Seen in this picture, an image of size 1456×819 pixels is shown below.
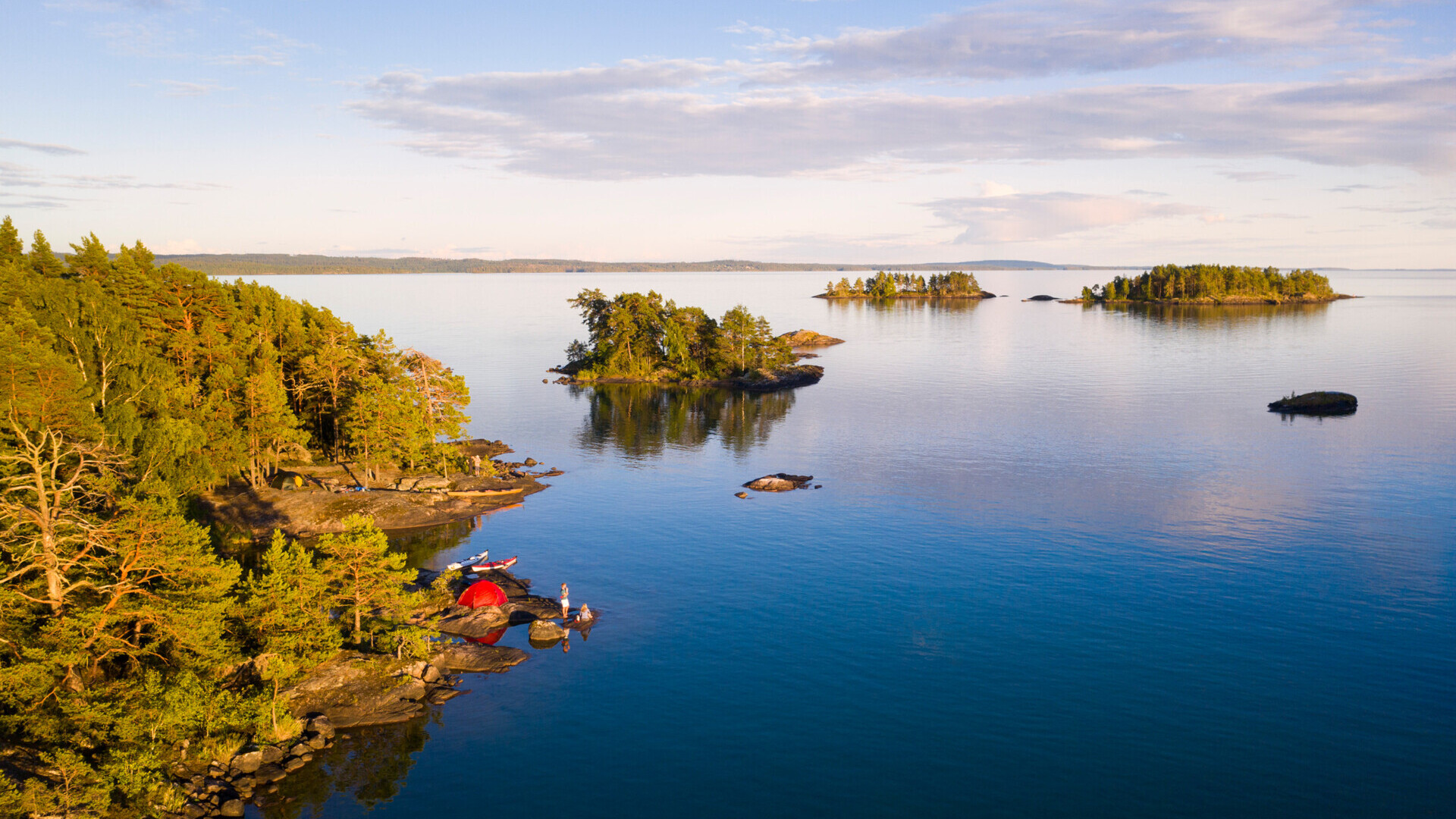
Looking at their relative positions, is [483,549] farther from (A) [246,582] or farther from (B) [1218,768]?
(B) [1218,768]

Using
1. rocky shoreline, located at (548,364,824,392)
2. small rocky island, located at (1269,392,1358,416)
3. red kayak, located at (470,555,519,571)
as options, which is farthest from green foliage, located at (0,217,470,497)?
small rocky island, located at (1269,392,1358,416)

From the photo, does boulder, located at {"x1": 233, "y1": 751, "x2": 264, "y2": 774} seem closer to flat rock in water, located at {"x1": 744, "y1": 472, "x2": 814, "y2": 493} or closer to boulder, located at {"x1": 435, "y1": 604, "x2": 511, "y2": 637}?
boulder, located at {"x1": 435, "y1": 604, "x2": 511, "y2": 637}

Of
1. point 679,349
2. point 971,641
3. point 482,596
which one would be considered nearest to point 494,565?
point 482,596

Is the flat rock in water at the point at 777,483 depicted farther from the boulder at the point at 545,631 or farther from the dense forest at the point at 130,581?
the dense forest at the point at 130,581

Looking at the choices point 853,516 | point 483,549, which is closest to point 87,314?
point 483,549

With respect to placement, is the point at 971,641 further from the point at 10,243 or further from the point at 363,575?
the point at 10,243

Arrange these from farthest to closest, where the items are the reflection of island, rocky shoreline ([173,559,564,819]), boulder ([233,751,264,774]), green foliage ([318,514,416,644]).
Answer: the reflection of island, green foliage ([318,514,416,644]), boulder ([233,751,264,774]), rocky shoreline ([173,559,564,819])
